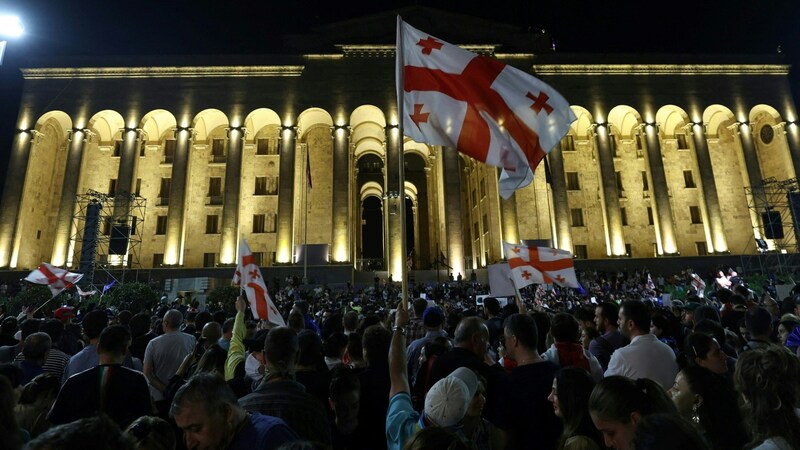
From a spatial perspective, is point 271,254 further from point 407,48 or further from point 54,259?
point 407,48

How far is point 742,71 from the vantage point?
3619 cm

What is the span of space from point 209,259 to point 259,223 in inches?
178

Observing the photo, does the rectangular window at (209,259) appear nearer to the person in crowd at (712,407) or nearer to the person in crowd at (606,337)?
the person in crowd at (606,337)

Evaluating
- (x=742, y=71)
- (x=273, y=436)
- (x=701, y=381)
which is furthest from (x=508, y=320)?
(x=742, y=71)

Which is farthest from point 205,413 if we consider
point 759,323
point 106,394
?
point 759,323

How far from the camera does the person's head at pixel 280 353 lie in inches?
128

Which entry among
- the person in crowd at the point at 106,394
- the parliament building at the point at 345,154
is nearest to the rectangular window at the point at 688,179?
the parliament building at the point at 345,154

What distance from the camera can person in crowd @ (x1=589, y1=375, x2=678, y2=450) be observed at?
2.26 m

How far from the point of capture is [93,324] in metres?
4.89

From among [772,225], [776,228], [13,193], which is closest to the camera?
[772,225]

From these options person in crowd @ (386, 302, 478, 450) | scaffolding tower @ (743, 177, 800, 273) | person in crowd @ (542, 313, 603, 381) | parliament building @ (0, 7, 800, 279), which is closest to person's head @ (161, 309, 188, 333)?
person in crowd @ (386, 302, 478, 450)

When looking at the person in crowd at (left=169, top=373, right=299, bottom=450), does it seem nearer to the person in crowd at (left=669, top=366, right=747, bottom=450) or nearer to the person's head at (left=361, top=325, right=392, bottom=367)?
the person's head at (left=361, top=325, right=392, bottom=367)

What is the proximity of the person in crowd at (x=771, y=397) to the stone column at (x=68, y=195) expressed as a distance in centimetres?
3649

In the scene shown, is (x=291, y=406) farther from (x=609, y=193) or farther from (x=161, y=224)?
(x=161, y=224)
